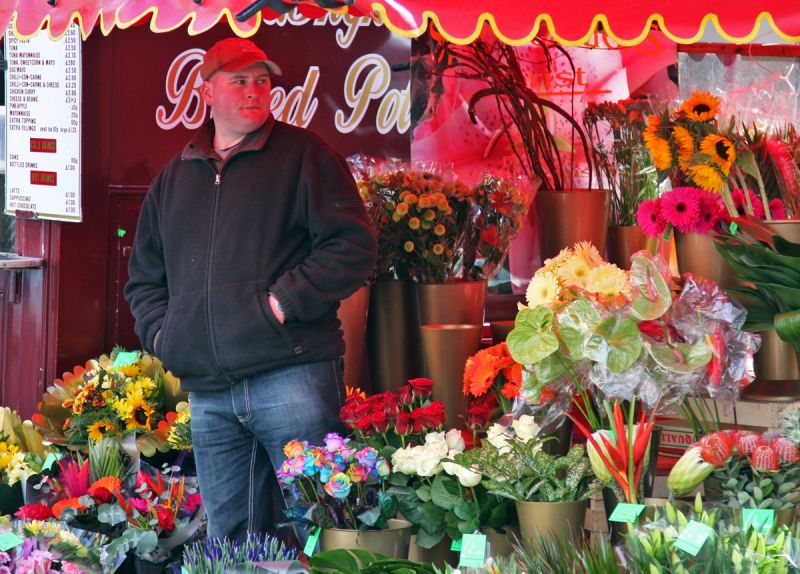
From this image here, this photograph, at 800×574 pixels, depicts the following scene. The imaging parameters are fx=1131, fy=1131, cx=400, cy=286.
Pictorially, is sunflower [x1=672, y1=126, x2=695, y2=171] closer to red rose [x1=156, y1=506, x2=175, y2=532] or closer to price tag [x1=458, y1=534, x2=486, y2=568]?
price tag [x1=458, y1=534, x2=486, y2=568]

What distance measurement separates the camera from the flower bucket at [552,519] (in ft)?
7.66

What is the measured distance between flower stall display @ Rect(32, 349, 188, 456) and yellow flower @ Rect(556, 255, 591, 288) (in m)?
1.86

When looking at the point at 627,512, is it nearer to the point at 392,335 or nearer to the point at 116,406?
the point at 392,335

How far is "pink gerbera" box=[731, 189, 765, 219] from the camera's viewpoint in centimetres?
307

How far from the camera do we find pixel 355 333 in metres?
3.82

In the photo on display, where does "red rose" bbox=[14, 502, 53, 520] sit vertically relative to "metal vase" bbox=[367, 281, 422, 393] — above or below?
below

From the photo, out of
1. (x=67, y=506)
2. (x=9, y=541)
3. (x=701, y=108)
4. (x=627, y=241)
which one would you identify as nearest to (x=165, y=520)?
(x=67, y=506)

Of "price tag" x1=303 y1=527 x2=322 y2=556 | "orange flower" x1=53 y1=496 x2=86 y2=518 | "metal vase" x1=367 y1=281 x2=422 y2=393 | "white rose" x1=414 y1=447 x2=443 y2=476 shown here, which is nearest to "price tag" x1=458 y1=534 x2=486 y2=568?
"white rose" x1=414 y1=447 x2=443 y2=476

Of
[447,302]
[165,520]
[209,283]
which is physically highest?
[209,283]

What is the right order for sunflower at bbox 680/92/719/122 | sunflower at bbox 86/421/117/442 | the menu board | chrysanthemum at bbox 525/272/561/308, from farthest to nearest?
the menu board < sunflower at bbox 86/421/117/442 < sunflower at bbox 680/92/719/122 < chrysanthemum at bbox 525/272/561/308

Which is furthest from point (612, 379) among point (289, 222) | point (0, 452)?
point (0, 452)

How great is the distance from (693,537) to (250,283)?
4.90 ft

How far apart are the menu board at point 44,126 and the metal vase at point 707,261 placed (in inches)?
106

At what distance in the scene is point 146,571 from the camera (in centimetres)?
293
